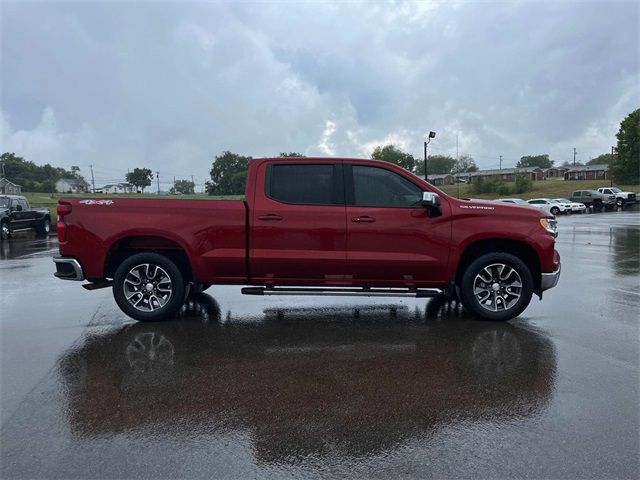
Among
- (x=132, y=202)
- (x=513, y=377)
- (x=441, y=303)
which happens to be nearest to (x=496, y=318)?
(x=441, y=303)

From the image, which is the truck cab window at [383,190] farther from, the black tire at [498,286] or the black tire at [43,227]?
the black tire at [43,227]

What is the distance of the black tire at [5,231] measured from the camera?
18266 mm

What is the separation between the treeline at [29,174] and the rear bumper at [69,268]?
102 meters

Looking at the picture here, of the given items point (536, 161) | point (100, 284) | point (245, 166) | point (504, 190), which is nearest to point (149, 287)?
point (100, 284)

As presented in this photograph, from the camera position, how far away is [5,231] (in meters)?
18.6

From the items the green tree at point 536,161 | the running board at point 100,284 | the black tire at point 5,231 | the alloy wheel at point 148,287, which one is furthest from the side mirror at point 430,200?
the green tree at point 536,161

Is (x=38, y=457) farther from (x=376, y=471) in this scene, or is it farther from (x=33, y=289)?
(x=33, y=289)

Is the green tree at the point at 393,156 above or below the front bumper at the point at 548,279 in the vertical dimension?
above

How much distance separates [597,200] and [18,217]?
163 ft

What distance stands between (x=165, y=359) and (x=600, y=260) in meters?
10.9

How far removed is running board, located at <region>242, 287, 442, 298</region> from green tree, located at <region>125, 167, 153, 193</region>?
86.3m

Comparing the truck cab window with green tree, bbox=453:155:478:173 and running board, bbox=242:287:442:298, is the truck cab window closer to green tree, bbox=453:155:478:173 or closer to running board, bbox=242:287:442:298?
running board, bbox=242:287:442:298

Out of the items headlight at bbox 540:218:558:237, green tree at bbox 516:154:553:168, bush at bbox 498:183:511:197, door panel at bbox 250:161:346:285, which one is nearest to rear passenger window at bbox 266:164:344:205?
door panel at bbox 250:161:346:285

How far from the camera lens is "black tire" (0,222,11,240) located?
18.3 m
